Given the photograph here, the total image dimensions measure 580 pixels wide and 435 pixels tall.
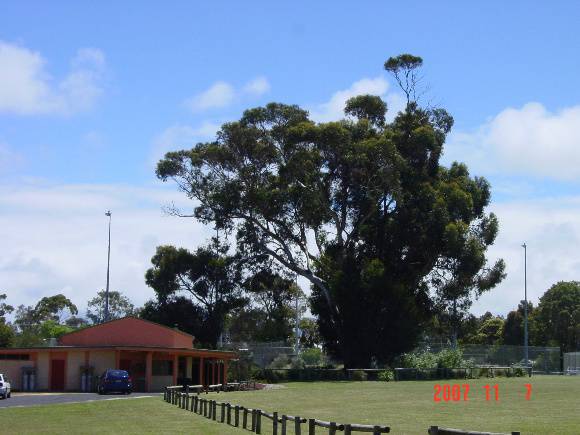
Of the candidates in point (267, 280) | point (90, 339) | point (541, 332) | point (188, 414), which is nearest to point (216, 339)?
point (267, 280)

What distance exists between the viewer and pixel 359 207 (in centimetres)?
7081

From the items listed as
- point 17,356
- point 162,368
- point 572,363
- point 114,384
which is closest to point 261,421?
point 114,384

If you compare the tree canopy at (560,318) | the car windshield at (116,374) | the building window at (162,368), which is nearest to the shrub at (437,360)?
the building window at (162,368)

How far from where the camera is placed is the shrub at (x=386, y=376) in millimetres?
64250

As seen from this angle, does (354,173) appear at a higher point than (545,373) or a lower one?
higher

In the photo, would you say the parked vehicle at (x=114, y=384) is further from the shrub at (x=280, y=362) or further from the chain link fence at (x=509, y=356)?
the chain link fence at (x=509, y=356)

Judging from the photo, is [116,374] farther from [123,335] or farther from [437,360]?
[437,360]

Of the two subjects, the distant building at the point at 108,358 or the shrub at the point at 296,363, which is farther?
the shrub at the point at 296,363

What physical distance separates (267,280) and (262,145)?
1227 cm

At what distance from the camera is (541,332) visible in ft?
352

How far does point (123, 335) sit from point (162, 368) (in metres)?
3.50

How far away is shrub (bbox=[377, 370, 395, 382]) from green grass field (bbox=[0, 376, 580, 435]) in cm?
2197

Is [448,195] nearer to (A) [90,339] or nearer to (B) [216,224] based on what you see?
(B) [216,224]
